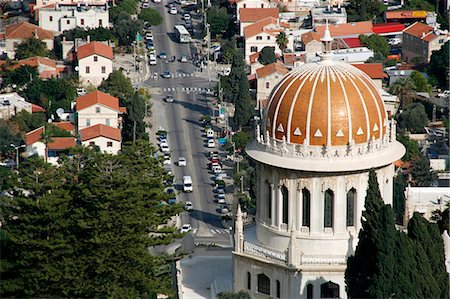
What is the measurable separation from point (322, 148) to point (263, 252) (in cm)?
558

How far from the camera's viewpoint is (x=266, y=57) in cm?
19538

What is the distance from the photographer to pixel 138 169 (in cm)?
9925

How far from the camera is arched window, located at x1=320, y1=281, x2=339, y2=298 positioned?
88250 mm

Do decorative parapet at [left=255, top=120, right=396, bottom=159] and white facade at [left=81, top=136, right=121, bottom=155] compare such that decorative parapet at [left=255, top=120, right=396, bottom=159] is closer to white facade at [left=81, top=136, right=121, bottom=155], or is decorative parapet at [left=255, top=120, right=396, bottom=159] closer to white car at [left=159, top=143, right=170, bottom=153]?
white facade at [left=81, top=136, right=121, bottom=155]

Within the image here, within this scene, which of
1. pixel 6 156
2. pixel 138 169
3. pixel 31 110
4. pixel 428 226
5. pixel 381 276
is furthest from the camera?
pixel 31 110

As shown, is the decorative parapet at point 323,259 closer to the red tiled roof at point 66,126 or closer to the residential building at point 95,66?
the red tiled roof at point 66,126

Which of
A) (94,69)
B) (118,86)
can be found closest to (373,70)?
(118,86)

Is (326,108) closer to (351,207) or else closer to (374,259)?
(351,207)

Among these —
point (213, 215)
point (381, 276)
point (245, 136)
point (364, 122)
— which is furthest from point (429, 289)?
point (245, 136)

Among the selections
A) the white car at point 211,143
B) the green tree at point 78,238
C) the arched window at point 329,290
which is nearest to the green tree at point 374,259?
the arched window at point 329,290

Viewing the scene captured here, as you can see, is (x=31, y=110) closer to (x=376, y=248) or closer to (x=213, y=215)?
(x=213, y=215)

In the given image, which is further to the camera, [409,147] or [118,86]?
[118,86]

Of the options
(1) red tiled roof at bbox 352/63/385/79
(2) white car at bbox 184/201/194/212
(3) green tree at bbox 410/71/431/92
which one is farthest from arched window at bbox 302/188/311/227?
(3) green tree at bbox 410/71/431/92

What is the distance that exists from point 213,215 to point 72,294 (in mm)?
61535
